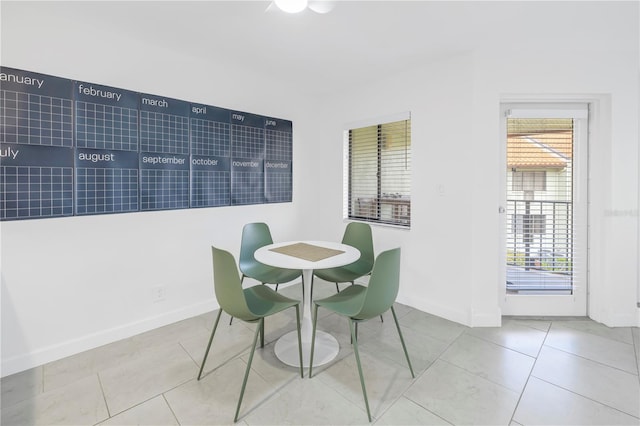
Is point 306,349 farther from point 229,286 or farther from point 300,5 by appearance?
point 300,5

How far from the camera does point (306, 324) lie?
2.36 meters

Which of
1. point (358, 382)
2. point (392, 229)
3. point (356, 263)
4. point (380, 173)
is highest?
point (380, 173)

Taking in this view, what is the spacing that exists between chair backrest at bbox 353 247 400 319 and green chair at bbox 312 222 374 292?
748 millimetres

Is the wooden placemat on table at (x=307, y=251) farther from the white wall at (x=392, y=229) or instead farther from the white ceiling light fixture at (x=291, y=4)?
the white ceiling light fixture at (x=291, y=4)

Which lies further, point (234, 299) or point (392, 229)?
point (392, 229)

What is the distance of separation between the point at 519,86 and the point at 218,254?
111 inches

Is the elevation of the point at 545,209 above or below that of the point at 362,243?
above

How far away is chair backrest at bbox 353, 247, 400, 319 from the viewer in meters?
1.74

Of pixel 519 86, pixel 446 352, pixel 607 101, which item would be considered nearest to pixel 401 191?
pixel 519 86

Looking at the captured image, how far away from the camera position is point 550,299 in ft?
9.40

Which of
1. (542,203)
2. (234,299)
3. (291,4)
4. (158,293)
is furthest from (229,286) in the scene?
(542,203)

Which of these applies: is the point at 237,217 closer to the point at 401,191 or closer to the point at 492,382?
the point at 401,191

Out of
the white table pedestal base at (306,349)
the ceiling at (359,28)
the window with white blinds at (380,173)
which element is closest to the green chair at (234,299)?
the white table pedestal base at (306,349)

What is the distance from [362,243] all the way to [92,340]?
7.65 feet
